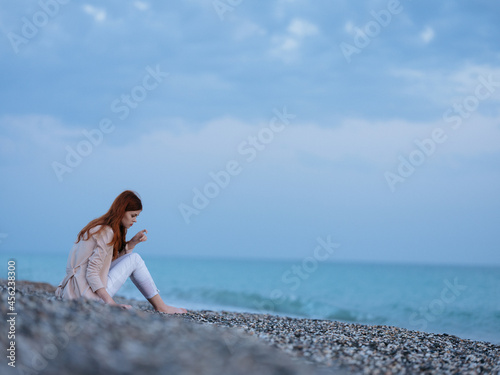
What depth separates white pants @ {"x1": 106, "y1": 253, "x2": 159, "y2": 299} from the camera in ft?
21.3

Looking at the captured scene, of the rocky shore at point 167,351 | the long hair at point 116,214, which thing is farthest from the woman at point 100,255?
the rocky shore at point 167,351

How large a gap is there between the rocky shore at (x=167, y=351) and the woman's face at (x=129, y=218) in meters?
1.80

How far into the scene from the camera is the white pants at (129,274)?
256 inches

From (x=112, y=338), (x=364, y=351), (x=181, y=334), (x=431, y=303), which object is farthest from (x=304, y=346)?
(x=431, y=303)

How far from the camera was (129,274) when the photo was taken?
6.79 metres

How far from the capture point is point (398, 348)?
562cm

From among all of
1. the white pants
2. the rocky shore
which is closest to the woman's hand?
the white pants

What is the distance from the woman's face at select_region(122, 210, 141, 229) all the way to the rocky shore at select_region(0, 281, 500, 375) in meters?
1.80

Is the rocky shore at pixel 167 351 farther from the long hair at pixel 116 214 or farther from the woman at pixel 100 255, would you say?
the long hair at pixel 116 214

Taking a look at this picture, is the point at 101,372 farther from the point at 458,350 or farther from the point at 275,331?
the point at 458,350

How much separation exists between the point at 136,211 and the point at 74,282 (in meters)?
1.21

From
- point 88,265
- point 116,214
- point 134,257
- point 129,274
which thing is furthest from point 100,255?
point 129,274

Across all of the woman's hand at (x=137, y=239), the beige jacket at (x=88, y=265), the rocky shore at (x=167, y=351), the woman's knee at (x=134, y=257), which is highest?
the woman's hand at (x=137, y=239)

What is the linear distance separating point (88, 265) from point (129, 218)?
79cm
